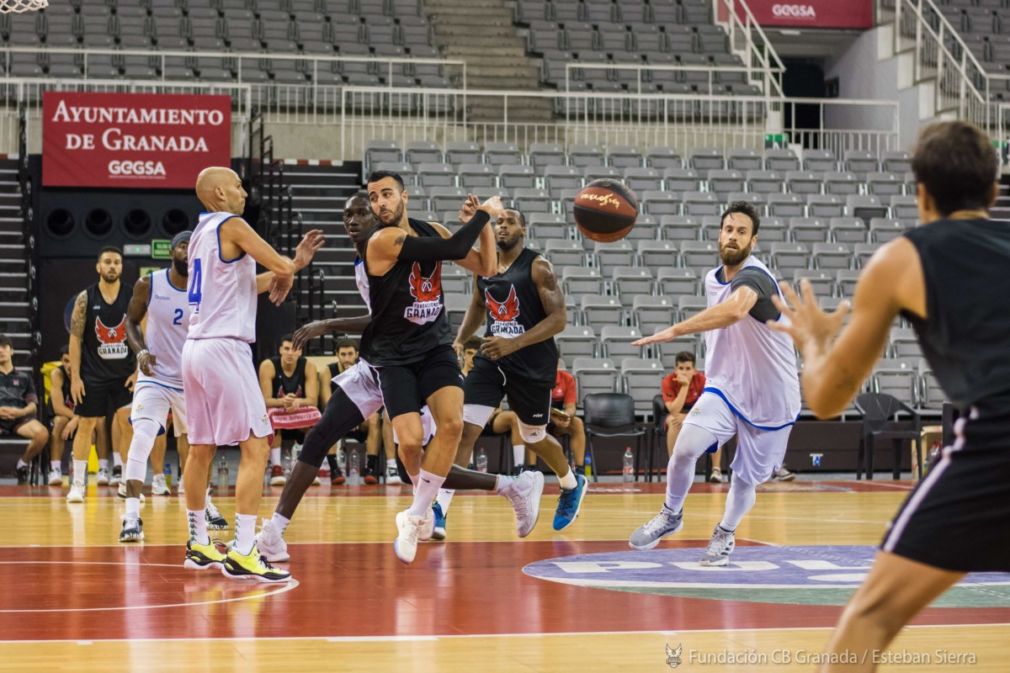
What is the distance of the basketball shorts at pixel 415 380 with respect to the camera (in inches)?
285

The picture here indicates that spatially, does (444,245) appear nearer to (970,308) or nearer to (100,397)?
(970,308)

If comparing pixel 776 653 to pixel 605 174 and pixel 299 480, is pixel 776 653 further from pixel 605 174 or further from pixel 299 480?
pixel 605 174

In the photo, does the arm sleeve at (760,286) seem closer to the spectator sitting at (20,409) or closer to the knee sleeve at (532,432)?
the knee sleeve at (532,432)

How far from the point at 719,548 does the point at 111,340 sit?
20.8 ft

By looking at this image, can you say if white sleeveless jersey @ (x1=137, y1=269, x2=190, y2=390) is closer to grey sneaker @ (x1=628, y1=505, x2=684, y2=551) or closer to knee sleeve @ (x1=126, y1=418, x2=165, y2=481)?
knee sleeve @ (x1=126, y1=418, x2=165, y2=481)

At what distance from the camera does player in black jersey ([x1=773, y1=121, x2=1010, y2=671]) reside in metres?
2.98

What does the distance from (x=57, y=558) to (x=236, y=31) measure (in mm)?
17208

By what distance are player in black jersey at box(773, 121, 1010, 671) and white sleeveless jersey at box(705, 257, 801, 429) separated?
405cm

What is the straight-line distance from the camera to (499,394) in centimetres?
880

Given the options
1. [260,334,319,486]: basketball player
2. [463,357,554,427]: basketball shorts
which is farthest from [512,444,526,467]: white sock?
[463,357,554,427]: basketball shorts

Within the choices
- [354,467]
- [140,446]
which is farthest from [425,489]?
[354,467]

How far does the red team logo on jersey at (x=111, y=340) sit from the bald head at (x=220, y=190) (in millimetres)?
4819

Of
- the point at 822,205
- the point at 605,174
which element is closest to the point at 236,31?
the point at 605,174

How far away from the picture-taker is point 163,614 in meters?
5.71
